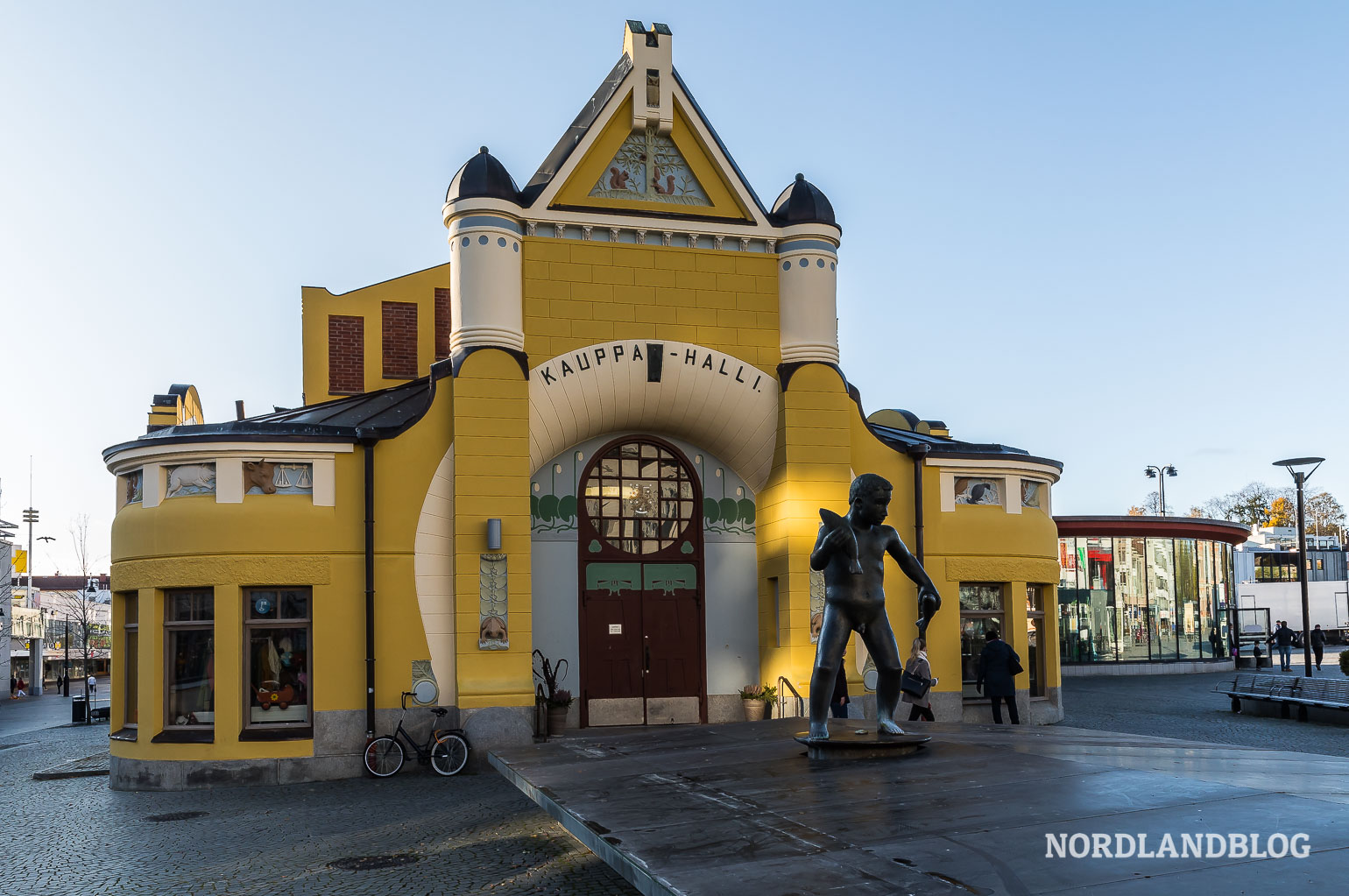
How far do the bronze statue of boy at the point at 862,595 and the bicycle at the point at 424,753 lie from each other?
294 inches

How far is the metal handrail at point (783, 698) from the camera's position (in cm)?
1738

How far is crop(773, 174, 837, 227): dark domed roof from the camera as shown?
18.4 m

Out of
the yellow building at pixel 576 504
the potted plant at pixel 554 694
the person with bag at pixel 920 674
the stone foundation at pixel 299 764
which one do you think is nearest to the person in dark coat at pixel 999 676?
the person with bag at pixel 920 674

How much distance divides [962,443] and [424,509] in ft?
29.9

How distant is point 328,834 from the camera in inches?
460

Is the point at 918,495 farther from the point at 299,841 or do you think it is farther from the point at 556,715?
the point at 299,841

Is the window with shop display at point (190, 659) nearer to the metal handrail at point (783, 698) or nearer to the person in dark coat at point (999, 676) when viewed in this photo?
the metal handrail at point (783, 698)

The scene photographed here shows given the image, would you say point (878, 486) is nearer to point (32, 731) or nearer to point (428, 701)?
point (428, 701)

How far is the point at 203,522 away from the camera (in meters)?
15.8

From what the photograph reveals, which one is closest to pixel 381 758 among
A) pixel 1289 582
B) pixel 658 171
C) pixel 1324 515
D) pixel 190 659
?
pixel 190 659

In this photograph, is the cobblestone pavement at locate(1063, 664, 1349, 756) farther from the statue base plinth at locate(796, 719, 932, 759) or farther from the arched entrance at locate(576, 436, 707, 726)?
the arched entrance at locate(576, 436, 707, 726)

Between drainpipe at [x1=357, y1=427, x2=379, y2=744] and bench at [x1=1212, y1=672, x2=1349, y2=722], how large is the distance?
1541cm

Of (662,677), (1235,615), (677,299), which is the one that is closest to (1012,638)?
(662,677)

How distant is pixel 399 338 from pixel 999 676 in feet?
47.7
